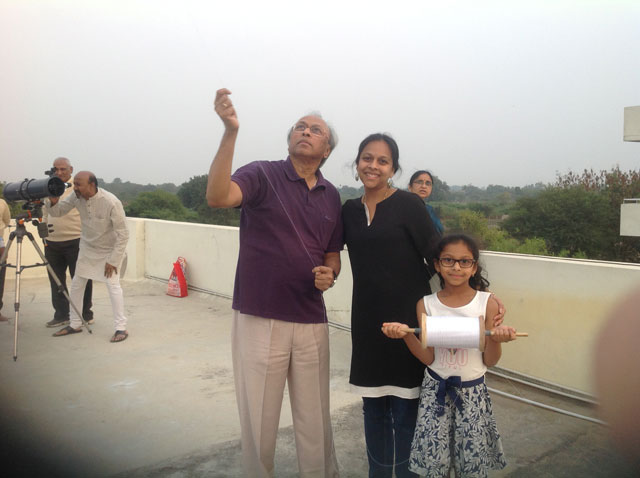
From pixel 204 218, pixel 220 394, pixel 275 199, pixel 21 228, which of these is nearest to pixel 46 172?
pixel 21 228

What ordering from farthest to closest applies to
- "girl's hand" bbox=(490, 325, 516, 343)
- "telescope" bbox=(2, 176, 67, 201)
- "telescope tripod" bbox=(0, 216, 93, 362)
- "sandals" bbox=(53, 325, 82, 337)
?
"sandals" bbox=(53, 325, 82, 337) < "telescope" bbox=(2, 176, 67, 201) < "telescope tripod" bbox=(0, 216, 93, 362) < "girl's hand" bbox=(490, 325, 516, 343)

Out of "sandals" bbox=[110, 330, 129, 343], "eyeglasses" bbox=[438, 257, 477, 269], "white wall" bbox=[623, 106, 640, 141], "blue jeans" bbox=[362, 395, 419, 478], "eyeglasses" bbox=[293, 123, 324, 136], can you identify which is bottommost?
"sandals" bbox=[110, 330, 129, 343]

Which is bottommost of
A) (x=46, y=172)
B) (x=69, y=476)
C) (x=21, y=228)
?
(x=69, y=476)

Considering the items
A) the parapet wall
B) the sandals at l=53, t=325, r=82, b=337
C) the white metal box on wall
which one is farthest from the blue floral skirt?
the white metal box on wall

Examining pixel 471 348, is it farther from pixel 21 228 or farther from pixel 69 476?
pixel 21 228

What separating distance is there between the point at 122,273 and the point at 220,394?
5232 mm

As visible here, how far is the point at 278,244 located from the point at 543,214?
14.7 m

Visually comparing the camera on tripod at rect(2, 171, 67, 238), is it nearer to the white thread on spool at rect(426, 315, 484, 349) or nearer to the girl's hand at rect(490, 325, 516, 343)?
the white thread on spool at rect(426, 315, 484, 349)

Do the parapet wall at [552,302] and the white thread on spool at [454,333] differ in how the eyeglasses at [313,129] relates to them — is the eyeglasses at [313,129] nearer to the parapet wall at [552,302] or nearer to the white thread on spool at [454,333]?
the white thread on spool at [454,333]

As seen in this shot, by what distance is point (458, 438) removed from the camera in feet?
6.55

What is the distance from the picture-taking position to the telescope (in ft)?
15.5

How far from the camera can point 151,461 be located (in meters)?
2.68

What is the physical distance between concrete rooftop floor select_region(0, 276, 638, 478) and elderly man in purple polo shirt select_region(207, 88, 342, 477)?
559 millimetres

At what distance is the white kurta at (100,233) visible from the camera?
196 inches
